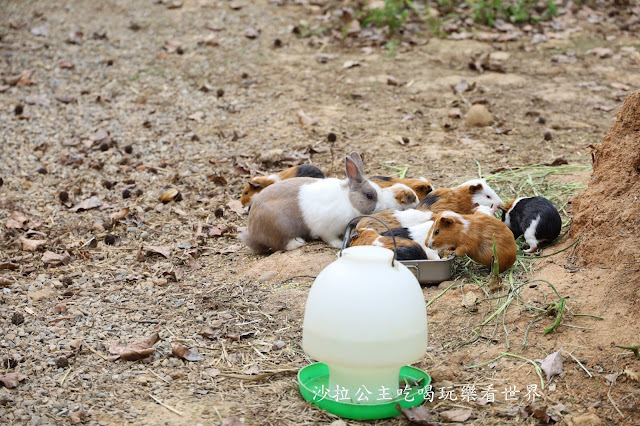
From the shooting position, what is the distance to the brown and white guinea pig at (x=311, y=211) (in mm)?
5602

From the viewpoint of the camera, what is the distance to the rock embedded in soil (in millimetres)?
8125

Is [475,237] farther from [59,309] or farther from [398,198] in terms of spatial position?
[59,309]

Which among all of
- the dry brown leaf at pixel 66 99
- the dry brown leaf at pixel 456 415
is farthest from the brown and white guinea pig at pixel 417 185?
the dry brown leaf at pixel 66 99

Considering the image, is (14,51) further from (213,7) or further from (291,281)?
(291,281)

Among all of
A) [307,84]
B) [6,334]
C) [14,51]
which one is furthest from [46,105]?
[6,334]

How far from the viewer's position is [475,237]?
4816 millimetres

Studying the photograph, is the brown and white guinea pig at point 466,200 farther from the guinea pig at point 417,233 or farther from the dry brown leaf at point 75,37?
the dry brown leaf at point 75,37

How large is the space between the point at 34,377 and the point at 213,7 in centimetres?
889

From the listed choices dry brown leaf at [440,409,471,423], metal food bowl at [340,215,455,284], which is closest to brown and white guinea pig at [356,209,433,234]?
metal food bowl at [340,215,455,284]

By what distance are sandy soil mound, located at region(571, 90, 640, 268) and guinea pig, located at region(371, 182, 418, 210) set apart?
118 cm

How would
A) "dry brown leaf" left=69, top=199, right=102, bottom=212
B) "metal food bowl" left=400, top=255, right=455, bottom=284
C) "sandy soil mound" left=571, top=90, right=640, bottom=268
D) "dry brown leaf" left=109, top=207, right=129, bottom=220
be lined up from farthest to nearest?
"dry brown leaf" left=69, top=199, right=102, bottom=212 < "dry brown leaf" left=109, top=207, right=129, bottom=220 < "metal food bowl" left=400, top=255, right=455, bottom=284 < "sandy soil mound" left=571, top=90, right=640, bottom=268

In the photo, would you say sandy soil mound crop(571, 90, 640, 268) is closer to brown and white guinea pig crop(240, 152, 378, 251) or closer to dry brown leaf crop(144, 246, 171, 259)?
brown and white guinea pig crop(240, 152, 378, 251)

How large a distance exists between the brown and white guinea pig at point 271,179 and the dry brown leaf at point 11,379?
2909 mm

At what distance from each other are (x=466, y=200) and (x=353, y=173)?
85 centimetres
